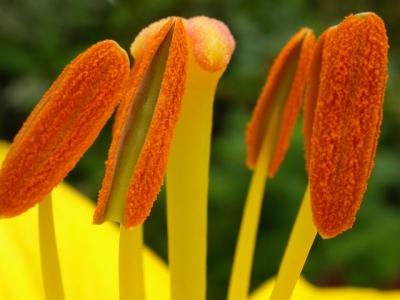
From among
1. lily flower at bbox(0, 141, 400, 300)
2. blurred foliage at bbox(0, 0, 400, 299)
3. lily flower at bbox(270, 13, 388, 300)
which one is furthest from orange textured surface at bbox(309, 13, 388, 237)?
blurred foliage at bbox(0, 0, 400, 299)

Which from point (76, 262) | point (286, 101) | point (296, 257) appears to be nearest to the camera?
point (296, 257)

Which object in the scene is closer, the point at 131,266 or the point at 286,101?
the point at 131,266

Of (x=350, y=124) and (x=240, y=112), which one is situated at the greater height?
(x=350, y=124)

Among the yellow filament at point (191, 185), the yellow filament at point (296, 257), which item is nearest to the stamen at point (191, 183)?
the yellow filament at point (191, 185)

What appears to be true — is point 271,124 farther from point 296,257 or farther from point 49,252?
point 49,252

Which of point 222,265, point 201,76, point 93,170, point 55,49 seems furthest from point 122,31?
point 201,76

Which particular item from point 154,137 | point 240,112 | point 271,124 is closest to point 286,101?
point 271,124

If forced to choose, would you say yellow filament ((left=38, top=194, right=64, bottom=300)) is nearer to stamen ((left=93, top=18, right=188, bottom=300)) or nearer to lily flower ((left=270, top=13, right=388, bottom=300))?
stamen ((left=93, top=18, right=188, bottom=300))
